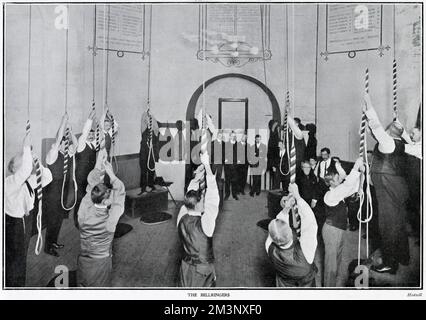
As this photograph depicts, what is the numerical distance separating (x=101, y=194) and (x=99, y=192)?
2 centimetres

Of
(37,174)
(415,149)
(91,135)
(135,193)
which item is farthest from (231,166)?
(37,174)

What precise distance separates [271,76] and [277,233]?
1341mm

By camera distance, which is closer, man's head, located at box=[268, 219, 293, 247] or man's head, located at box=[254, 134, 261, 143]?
man's head, located at box=[268, 219, 293, 247]

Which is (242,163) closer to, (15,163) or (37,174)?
(37,174)

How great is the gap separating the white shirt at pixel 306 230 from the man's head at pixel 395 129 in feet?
3.09

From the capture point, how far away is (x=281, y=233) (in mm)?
2557

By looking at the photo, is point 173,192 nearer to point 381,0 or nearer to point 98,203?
point 98,203

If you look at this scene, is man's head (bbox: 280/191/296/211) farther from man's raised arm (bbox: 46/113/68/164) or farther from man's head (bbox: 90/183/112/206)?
man's raised arm (bbox: 46/113/68/164)

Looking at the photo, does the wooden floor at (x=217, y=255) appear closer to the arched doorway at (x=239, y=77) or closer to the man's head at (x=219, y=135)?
the man's head at (x=219, y=135)

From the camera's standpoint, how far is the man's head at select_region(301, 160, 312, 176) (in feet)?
8.63

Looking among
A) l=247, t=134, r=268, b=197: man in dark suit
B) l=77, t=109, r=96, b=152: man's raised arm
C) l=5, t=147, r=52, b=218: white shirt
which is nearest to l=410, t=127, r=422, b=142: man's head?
l=247, t=134, r=268, b=197: man in dark suit

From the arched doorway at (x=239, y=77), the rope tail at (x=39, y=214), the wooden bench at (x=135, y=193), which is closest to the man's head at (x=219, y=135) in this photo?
the arched doorway at (x=239, y=77)

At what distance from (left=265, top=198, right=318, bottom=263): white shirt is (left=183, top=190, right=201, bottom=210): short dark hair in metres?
0.70

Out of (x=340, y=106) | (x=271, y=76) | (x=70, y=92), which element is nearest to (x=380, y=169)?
(x=340, y=106)
